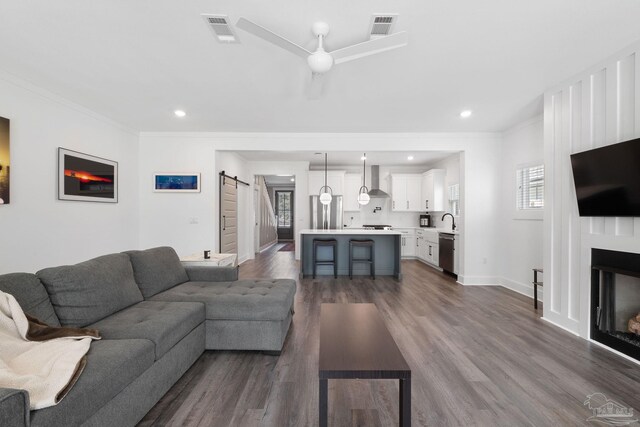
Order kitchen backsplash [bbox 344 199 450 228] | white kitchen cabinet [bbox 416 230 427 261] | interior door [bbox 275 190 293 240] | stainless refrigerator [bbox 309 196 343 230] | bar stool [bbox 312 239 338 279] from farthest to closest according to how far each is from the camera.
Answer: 1. interior door [bbox 275 190 293 240]
2. kitchen backsplash [bbox 344 199 450 228]
3. stainless refrigerator [bbox 309 196 343 230]
4. white kitchen cabinet [bbox 416 230 427 261]
5. bar stool [bbox 312 239 338 279]

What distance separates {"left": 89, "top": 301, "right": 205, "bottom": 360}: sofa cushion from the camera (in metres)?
1.86

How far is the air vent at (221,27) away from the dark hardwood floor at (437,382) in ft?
8.93

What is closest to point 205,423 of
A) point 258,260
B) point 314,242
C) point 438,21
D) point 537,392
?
point 537,392

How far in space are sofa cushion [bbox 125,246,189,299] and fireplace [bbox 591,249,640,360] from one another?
4.23 meters

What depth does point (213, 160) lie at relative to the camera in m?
5.26

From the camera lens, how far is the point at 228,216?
6.34 meters

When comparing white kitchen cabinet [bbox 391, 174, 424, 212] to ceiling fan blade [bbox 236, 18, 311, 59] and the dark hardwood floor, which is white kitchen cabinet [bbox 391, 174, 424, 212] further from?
ceiling fan blade [bbox 236, 18, 311, 59]

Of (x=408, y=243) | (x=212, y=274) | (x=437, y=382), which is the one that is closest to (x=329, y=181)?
(x=408, y=243)

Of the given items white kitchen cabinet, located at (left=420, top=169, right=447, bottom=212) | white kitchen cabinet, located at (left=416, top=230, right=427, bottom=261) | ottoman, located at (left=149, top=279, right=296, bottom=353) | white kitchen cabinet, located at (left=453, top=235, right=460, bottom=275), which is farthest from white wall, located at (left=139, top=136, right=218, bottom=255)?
white kitchen cabinet, located at (left=420, top=169, right=447, bottom=212)

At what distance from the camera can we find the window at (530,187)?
4348 mm

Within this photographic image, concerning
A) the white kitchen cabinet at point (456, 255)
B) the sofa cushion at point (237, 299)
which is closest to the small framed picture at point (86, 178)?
the sofa cushion at point (237, 299)

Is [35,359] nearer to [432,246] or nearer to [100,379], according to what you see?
[100,379]

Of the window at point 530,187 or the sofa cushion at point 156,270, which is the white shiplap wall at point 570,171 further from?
the sofa cushion at point 156,270

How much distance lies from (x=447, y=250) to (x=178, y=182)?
541cm
